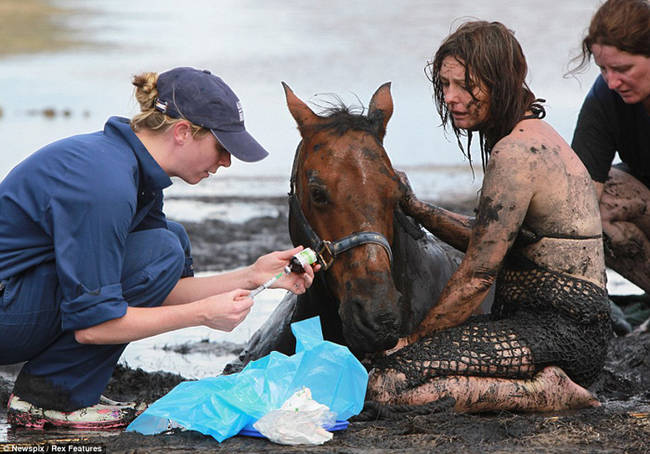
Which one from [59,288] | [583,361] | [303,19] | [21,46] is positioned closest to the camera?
[59,288]

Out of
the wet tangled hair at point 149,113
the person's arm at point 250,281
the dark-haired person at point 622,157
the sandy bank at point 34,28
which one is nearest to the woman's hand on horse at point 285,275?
the person's arm at point 250,281

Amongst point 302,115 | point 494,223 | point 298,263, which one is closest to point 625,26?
point 494,223

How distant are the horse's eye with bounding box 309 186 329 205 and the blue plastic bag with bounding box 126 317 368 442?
607 millimetres

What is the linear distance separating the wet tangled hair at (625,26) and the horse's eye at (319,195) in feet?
7.55

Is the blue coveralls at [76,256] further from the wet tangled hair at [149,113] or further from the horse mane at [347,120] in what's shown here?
the horse mane at [347,120]

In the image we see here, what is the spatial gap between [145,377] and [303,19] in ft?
78.0

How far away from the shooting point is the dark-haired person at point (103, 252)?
12.8 ft

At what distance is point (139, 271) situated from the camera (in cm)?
434

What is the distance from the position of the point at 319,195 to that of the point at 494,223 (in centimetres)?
82

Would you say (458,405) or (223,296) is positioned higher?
(223,296)

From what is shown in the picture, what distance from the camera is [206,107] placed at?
4.15 m

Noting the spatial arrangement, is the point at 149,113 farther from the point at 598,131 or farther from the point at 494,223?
the point at 598,131

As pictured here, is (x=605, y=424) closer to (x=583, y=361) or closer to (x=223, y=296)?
(x=583, y=361)

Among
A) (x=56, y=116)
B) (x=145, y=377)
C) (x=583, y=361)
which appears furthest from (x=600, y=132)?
(x=56, y=116)
